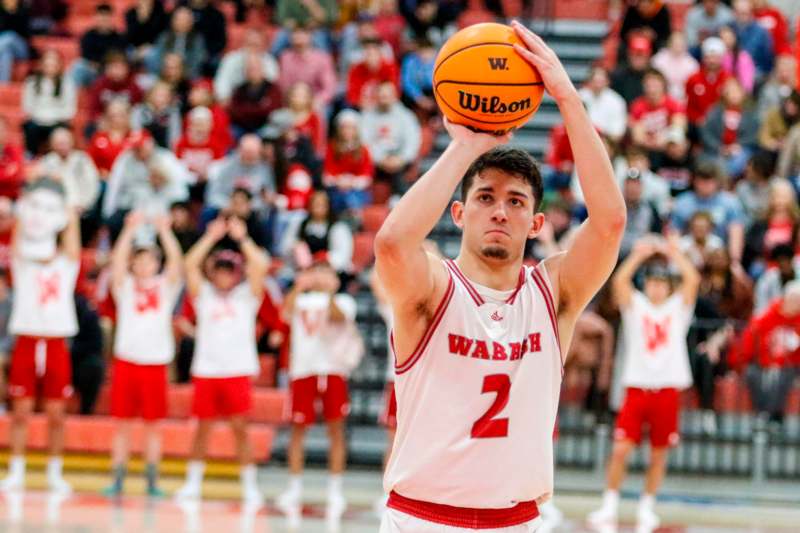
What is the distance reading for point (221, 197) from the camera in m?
14.0

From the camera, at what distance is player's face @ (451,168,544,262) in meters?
4.19

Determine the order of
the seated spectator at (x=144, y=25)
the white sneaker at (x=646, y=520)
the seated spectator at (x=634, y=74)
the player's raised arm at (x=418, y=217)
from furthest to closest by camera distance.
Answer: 1. the seated spectator at (x=144, y=25)
2. the seated spectator at (x=634, y=74)
3. the white sneaker at (x=646, y=520)
4. the player's raised arm at (x=418, y=217)

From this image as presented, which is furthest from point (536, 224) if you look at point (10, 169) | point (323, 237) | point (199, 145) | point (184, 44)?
point (184, 44)

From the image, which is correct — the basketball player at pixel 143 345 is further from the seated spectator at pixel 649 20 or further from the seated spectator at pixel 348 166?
the seated spectator at pixel 649 20

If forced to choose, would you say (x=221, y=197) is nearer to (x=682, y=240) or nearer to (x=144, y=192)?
(x=144, y=192)

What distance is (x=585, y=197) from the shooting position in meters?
4.16

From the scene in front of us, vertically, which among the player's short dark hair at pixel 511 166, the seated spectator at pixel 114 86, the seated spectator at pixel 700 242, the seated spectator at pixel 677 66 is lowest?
the player's short dark hair at pixel 511 166

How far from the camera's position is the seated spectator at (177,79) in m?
15.6

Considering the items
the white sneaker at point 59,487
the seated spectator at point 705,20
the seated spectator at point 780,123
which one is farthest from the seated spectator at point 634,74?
the white sneaker at point 59,487

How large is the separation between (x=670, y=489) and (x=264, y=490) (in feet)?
12.0

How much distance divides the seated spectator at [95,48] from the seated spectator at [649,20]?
5868 millimetres

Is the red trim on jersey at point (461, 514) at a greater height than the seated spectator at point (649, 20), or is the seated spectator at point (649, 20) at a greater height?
the seated spectator at point (649, 20)

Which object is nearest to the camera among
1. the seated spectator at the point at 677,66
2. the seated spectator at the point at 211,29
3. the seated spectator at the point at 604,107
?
the seated spectator at the point at 604,107

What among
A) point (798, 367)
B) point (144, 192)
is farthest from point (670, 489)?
point (144, 192)
